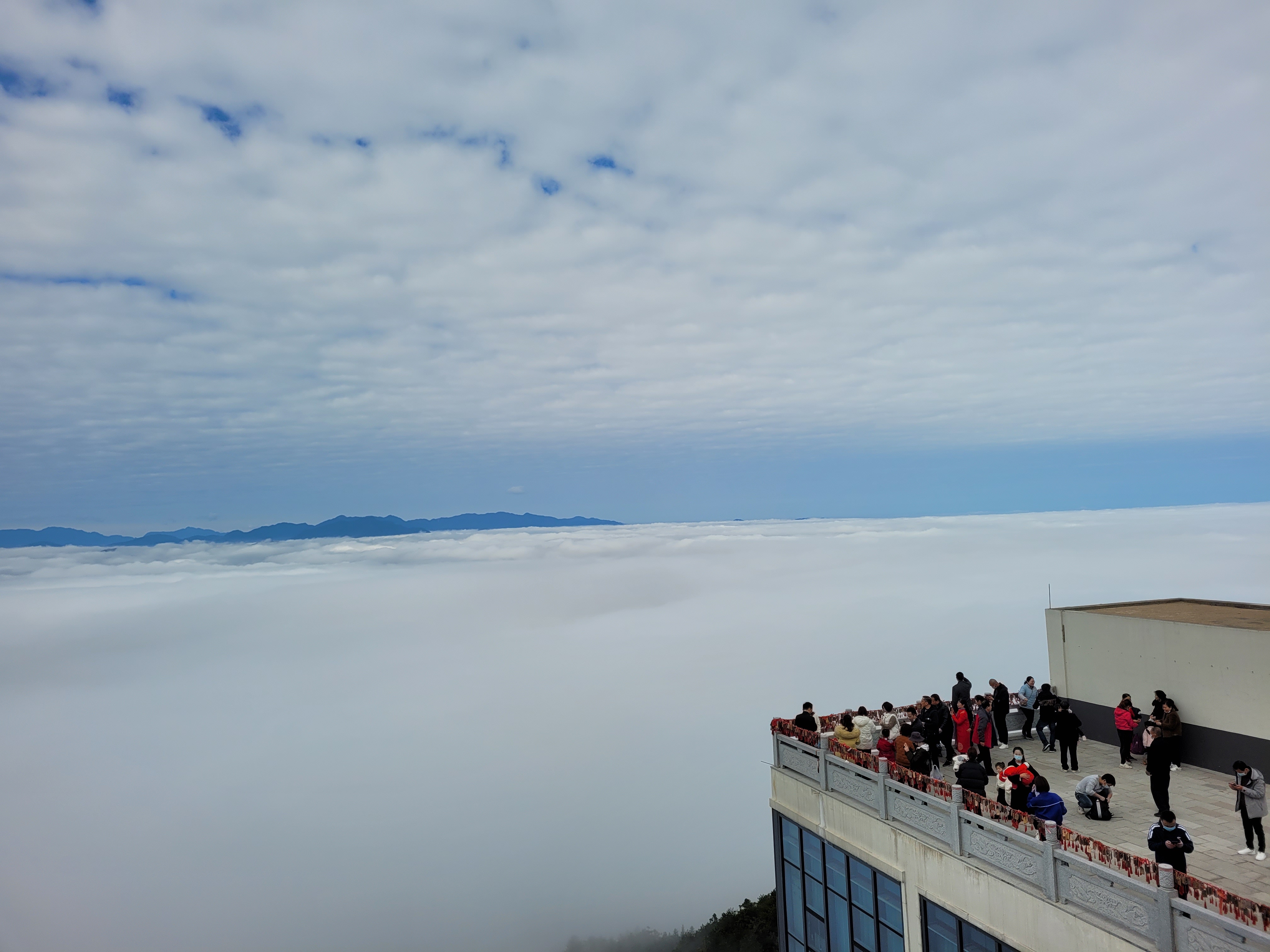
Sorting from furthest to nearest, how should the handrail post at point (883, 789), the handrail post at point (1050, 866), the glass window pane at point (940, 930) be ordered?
the handrail post at point (883, 789) → the glass window pane at point (940, 930) → the handrail post at point (1050, 866)

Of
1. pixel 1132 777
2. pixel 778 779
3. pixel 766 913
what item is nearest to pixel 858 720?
pixel 778 779

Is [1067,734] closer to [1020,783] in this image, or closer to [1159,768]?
[1159,768]

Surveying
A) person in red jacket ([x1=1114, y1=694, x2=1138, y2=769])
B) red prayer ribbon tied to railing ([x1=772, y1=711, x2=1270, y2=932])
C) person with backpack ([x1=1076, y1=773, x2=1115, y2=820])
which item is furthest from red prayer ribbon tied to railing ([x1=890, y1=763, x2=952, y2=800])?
person in red jacket ([x1=1114, y1=694, x2=1138, y2=769])

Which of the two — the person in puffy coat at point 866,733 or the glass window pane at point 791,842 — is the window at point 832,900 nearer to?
the glass window pane at point 791,842

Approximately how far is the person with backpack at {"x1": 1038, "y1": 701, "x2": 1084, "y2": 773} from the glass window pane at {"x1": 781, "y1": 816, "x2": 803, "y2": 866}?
6.67 metres

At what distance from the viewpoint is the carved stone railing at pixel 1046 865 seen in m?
10.4

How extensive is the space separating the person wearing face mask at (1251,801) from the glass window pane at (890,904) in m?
6.10

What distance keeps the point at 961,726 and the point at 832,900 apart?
205 inches

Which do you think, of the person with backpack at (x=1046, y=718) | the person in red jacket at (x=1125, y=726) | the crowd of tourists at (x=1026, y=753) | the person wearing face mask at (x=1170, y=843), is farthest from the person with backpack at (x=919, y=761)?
the person in red jacket at (x=1125, y=726)

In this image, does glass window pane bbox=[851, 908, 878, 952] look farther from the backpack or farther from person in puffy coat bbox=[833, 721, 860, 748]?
the backpack

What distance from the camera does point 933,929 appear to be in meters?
15.4

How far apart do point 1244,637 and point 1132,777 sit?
399 centimetres

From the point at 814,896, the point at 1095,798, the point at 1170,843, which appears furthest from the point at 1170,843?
the point at 814,896

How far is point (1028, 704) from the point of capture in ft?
74.7
